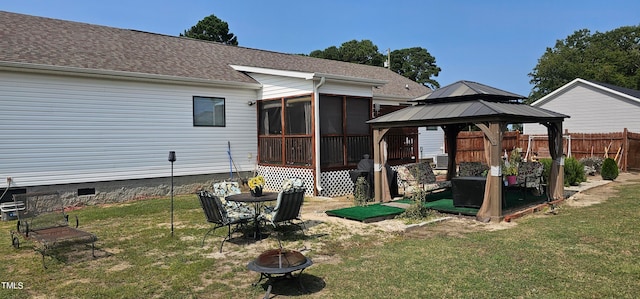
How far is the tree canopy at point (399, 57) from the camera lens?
48938 millimetres

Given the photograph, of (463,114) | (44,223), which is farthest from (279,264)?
(463,114)

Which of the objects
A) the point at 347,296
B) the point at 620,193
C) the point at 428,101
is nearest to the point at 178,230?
the point at 347,296

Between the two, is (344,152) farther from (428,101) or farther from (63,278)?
(63,278)

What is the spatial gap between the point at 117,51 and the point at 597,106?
81.3 ft

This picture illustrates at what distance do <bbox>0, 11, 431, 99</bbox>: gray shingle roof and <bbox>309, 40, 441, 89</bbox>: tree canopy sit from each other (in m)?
32.0

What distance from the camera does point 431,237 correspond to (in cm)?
733

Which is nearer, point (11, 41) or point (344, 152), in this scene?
point (11, 41)

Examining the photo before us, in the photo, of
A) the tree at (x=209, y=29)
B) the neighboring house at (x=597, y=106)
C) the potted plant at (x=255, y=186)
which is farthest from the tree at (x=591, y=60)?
the potted plant at (x=255, y=186)

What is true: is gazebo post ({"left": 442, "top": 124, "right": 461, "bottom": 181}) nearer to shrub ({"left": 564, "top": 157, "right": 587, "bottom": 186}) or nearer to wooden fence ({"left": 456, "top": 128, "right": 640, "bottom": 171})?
shrub ({"left": 564, "top": 157, "right": 587, "bottom": 186})

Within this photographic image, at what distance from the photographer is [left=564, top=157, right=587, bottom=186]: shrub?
1392 cm

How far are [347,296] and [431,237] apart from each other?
321cm

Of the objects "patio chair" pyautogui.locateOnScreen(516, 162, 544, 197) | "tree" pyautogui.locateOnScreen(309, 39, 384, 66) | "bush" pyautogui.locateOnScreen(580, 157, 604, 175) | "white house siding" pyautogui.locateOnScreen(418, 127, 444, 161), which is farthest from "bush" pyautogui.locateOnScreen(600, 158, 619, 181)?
"tree" pyautogui.locateOnScreen(309, 39, 384, 66)

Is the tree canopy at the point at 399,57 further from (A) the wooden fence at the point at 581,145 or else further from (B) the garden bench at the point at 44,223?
(B) the garden bench at the point at 44,223

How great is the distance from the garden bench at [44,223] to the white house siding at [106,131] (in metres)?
3.43
